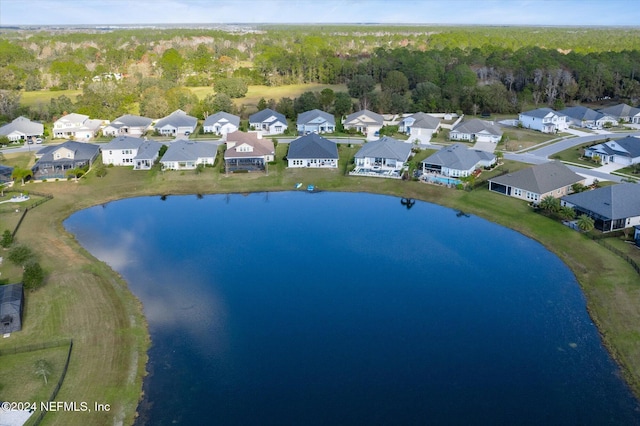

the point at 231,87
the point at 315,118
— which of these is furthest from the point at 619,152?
the point at 231,87

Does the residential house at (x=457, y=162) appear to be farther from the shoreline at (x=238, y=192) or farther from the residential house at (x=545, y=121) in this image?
the residential house at (x=545, y=121)

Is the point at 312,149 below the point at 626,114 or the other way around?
below

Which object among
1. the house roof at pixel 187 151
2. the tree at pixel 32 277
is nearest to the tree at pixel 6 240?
the tree at pixel 32 277

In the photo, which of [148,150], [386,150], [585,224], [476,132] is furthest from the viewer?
[476,132]

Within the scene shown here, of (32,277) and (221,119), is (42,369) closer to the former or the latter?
(32,277)

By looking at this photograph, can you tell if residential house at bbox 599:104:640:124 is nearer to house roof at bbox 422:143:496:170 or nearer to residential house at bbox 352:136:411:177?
house roof at bbox 422:143:496:170

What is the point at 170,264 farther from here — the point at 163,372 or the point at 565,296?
the point at 565,296
